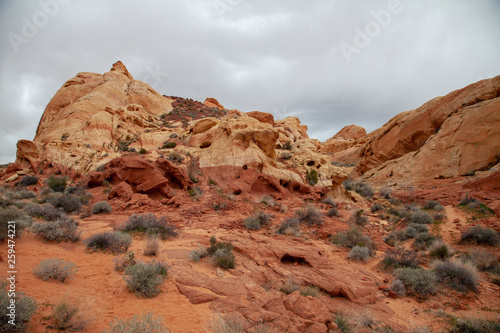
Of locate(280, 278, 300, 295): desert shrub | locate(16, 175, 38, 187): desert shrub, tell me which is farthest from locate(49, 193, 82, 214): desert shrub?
locate(280, 278, 300, 295): desert shrub

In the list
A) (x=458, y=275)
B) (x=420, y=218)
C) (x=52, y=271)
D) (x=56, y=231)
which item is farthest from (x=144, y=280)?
(x=420, y=218)

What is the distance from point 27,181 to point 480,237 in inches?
836

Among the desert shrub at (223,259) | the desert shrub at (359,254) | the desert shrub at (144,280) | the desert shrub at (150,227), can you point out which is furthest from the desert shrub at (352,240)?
the desert shrub at (144,280)

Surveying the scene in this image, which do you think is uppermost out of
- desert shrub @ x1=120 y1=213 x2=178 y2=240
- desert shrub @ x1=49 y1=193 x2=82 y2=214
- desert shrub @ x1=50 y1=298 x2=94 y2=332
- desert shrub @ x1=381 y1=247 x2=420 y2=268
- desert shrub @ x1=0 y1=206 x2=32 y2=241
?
desert shrub @ x1=49 y1=193 x2=82 y2=214

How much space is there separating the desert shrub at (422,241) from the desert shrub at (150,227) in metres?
8.43

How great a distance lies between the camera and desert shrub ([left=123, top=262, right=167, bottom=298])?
A: 399 cm

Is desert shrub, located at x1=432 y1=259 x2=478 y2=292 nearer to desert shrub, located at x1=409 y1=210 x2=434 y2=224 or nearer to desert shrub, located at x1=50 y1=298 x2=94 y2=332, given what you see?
desert shrub, located at x1=409 y1=210 x2=434 y2=224

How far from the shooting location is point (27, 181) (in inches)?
506

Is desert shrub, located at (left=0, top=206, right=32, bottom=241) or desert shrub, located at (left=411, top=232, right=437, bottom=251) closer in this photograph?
desert shrub, located at (left=0, top=206, right=32, bottom=241)

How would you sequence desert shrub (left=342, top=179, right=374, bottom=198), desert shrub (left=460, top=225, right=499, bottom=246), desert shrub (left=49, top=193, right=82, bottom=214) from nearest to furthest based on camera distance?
desert shrub (left=460, top=225, right=499, bottom=246) < desert shrub (left=49, top=193, right=82, bottom=214) < desert shrub (left=342, top=179, right=374, bottom=198)

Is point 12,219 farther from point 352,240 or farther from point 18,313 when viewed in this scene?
point 352,240

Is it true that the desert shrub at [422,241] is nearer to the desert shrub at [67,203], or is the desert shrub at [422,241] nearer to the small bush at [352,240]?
the small bush at [352,240]

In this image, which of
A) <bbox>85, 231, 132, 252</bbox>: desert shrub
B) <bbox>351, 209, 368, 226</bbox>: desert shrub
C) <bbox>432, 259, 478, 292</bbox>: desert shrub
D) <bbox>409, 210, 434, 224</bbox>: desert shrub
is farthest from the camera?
<bbox>351, 209, 368, 226</bbox>: desert shrub

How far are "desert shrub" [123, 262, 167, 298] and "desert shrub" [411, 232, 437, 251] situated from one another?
8.44 m
